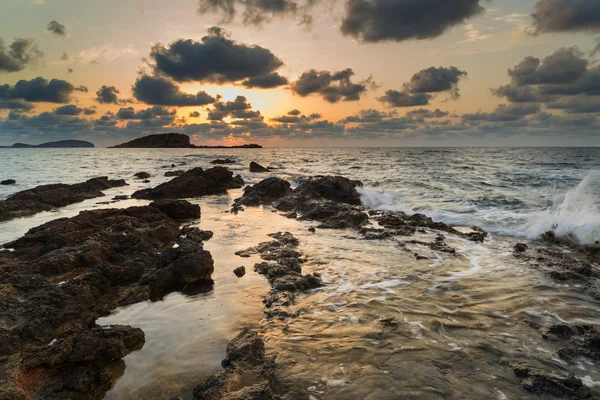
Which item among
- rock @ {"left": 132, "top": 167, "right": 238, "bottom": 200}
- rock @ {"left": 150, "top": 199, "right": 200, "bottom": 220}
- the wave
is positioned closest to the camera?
the wave

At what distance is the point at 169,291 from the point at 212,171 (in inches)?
768

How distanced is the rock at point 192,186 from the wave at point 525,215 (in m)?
11.1

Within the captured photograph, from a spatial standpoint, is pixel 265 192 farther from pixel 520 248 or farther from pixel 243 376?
pixel 243 376

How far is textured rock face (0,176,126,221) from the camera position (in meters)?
15.0

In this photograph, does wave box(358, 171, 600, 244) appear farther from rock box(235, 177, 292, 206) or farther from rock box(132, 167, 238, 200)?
rock box(132, 167, 238, 200)

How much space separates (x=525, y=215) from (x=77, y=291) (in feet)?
53.7

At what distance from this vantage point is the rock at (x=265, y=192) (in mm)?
19163

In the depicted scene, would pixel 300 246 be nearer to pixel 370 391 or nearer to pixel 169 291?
pixel 169 291

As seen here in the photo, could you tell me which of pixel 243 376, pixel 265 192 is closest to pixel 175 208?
pixel 265 192

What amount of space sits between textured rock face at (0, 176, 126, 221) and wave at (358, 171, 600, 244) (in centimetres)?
1657

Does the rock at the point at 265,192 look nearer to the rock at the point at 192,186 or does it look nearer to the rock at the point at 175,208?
the rock at the point at 192,186

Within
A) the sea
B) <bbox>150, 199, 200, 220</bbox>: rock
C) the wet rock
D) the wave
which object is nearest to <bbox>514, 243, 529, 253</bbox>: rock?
the sea

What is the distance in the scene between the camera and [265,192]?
20.6 m

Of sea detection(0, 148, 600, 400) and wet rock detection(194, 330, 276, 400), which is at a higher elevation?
wet rock detection(194, 330, 276, 400)
